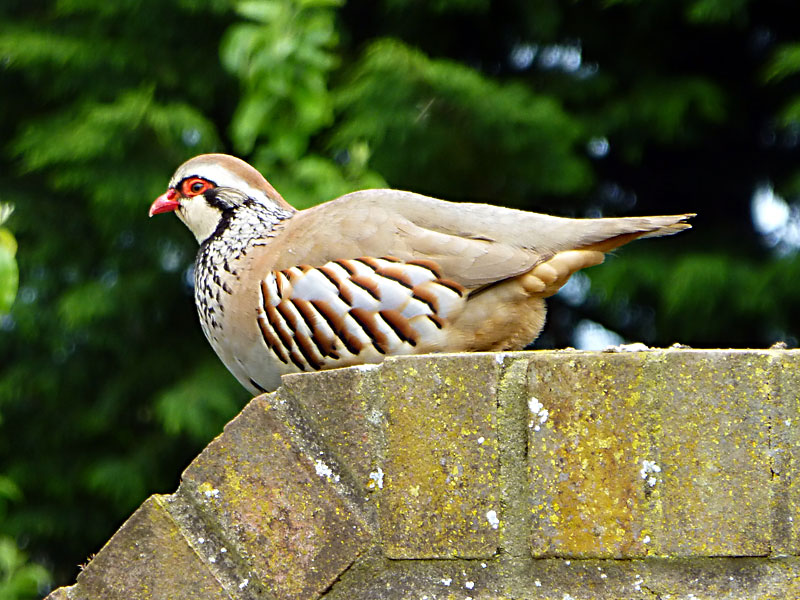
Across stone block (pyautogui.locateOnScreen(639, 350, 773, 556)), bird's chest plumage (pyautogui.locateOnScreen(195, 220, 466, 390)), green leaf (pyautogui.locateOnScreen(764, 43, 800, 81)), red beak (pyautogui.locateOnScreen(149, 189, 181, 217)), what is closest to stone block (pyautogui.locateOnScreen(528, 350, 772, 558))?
stone block (pyautogui.locateOnScreen(639, 350, 773, 556))

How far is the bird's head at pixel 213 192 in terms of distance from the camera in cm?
306

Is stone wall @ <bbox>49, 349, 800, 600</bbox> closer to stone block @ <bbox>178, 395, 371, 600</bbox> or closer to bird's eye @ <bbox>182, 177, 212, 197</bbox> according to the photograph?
stone block @ <bbox>178, 395, 371, 600</bbox>

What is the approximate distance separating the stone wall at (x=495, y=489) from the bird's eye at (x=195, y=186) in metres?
1.43

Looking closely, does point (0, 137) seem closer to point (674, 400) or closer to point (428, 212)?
point (428, 212)

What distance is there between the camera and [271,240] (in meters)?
2.85

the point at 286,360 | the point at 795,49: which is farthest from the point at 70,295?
the point at 286,360

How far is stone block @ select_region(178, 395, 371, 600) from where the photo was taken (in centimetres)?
176

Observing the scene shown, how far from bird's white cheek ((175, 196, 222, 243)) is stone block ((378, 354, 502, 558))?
4.61 feet

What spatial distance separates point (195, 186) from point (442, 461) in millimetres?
1631

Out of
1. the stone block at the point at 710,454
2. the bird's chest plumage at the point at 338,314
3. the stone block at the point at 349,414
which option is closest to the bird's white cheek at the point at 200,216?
the bird's chest plumage at the point at 338,314

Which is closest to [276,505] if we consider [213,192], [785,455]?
[785,455]

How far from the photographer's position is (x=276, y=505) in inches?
69.9

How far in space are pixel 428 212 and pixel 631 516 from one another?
1093mm

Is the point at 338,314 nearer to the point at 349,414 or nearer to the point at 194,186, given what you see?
the point at 349,414
